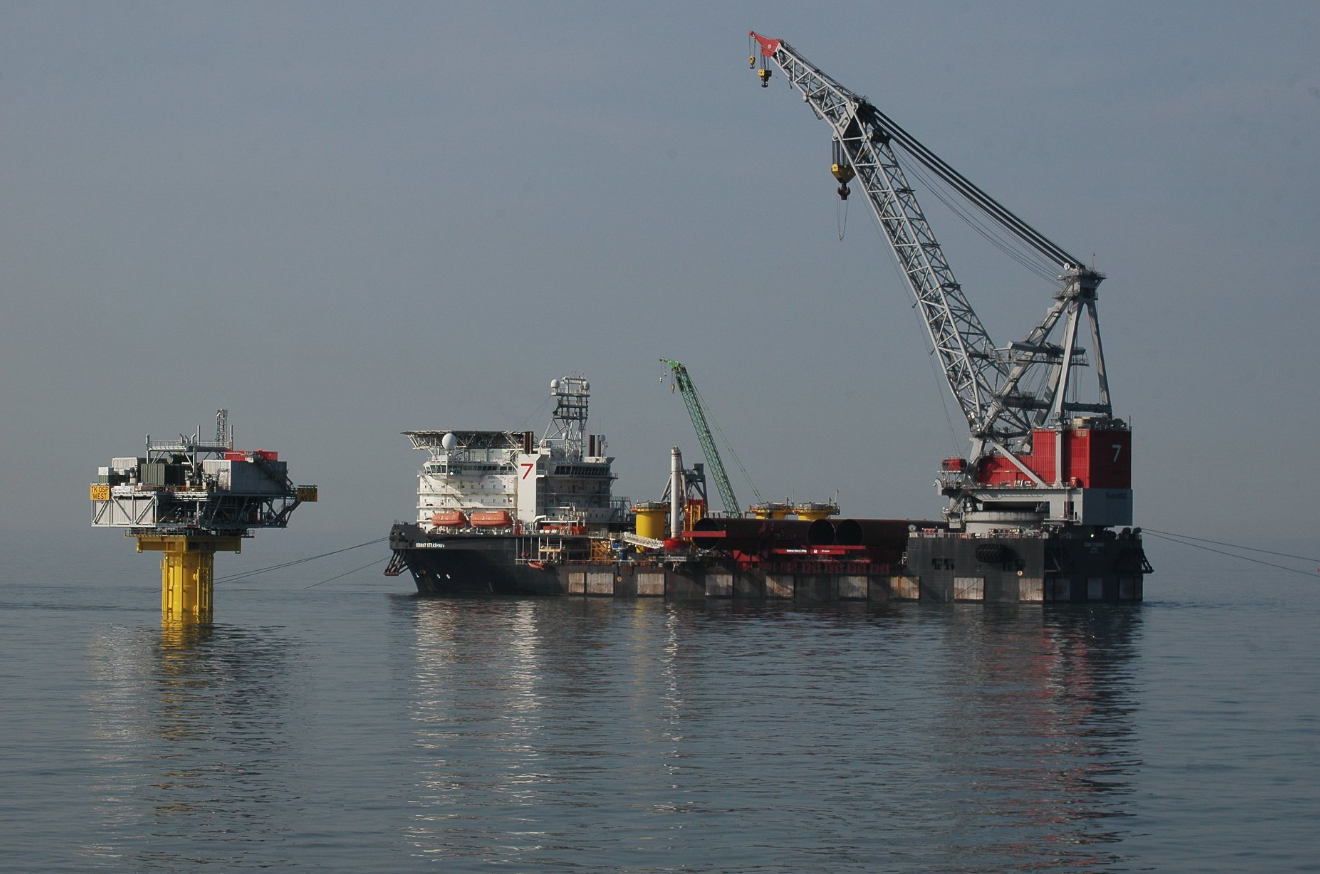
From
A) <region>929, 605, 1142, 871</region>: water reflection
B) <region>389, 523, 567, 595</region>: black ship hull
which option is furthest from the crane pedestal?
<region>929, 605, 1142, 871</region>: water reflection

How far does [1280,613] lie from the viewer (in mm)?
100875

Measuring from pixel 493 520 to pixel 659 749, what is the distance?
64.4 meters

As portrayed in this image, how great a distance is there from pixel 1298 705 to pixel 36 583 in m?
114

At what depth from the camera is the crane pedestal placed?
267 ft

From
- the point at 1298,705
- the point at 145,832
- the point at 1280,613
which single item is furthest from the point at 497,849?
the point at 1280,613

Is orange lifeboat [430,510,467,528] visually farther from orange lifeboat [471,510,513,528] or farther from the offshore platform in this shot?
the offshore platform

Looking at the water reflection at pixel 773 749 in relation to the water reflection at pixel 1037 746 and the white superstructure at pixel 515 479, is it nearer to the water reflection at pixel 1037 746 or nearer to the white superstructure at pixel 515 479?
the water reflection at pixel 1037 746

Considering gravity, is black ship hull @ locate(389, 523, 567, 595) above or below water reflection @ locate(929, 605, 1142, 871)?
above

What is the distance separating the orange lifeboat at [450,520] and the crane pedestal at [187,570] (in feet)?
86.6

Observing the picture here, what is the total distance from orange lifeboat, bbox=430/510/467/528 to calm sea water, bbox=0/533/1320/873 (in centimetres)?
2821

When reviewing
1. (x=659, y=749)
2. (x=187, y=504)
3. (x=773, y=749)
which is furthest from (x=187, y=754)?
(x=187, y=504)

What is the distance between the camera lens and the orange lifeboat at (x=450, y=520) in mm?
107875

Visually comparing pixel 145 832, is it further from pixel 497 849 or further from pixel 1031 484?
pixel 1031 484

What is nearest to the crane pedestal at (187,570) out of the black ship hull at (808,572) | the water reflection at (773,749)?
the water reflection at (773,749)
